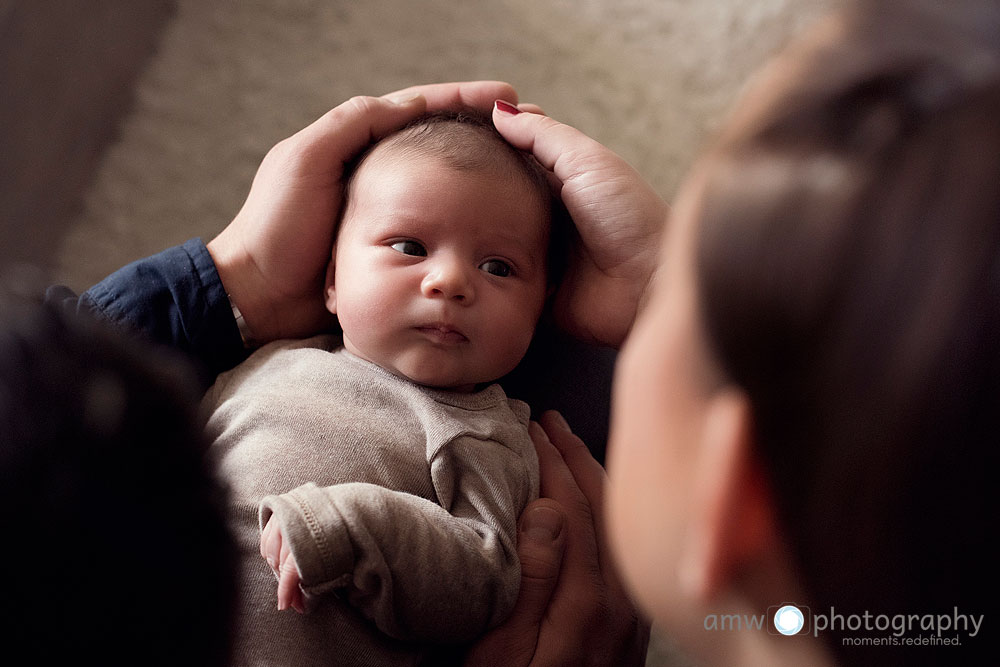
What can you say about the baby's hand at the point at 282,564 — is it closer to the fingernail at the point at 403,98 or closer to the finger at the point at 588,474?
the finger at the point at 588,474

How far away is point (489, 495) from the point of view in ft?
2.27

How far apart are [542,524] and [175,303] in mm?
394

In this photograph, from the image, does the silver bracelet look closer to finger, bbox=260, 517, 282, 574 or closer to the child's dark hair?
the child's dark hair

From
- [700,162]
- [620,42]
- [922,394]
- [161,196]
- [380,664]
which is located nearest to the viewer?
[922,394]

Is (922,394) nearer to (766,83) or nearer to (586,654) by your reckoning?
(766,83)

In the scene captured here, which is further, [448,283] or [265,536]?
[448,283]

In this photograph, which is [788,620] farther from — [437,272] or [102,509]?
[437,272]

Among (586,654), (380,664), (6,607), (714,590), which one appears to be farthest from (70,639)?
→ (586,654)

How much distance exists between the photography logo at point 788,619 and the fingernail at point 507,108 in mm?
608

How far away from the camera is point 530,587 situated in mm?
704

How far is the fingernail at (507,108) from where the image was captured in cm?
85

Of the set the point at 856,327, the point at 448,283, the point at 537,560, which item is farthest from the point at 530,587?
the point at 856,327

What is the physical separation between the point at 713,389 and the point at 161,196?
1083 mm

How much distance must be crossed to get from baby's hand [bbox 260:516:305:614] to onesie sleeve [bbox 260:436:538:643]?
0.01 metres
